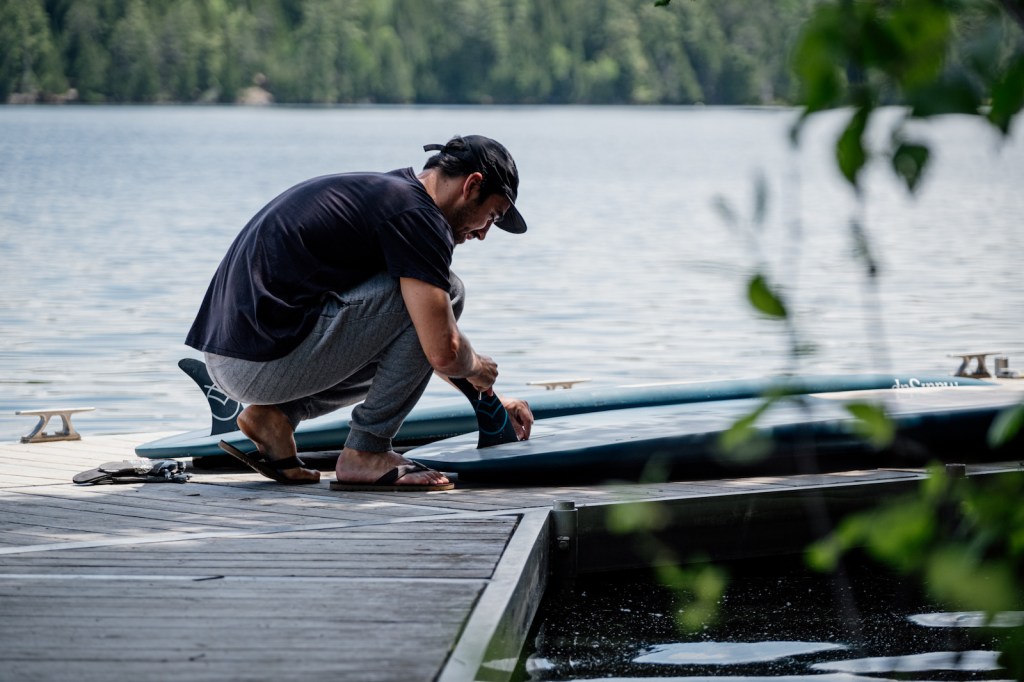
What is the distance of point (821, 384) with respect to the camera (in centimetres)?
679

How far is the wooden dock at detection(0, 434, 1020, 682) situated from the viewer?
120 inches

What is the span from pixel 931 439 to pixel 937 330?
11.1 meters

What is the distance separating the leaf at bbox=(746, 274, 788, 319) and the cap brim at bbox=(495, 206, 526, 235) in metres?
3.72

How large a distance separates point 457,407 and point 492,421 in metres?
1.09

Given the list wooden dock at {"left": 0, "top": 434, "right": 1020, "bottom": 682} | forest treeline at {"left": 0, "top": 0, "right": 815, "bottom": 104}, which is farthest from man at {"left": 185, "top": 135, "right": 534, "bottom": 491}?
forest treeline at {"left": 0, "top": 0, "right": 815, "bottom": 104}

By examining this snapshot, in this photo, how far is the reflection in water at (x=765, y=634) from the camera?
4.36 meters

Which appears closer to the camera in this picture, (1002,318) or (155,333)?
(155,333)

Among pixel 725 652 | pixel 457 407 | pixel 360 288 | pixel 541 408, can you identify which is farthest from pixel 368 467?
pixel 541 408

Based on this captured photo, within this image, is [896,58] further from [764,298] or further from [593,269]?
[593,269]

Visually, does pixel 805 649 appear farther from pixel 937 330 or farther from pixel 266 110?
pixel 266 110

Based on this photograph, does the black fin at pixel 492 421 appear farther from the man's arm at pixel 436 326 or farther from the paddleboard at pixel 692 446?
the man's arm at pixel 436 326

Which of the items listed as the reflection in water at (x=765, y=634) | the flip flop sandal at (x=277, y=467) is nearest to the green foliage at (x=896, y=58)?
the reflection in water at (x=765, y=634)

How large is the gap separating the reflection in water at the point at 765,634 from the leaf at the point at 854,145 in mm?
3087

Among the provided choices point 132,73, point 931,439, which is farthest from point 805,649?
point 132,73
